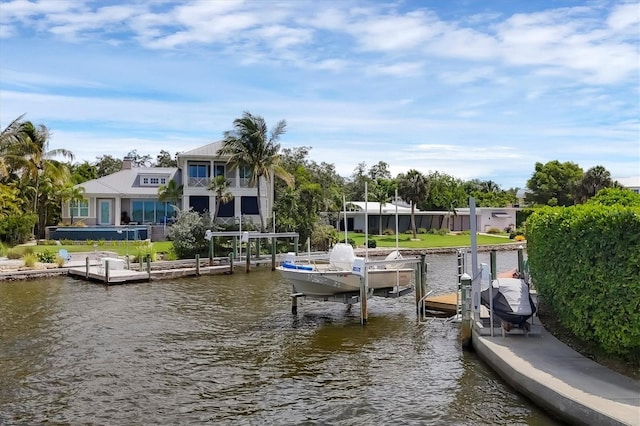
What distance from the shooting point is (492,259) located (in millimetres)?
20797

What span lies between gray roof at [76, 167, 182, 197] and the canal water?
26.5m

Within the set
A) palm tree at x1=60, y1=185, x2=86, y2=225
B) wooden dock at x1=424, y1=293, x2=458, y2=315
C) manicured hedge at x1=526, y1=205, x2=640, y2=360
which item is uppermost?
palm tree at x1=60, y1=185, x2=86, y2=225

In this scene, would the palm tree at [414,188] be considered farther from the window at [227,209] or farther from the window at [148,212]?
the window at [148,212]

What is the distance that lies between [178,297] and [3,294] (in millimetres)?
7371

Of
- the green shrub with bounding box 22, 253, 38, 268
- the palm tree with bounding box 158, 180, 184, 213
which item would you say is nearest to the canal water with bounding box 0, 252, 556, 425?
the green shrub with bounding box 22, 253, 38, 268

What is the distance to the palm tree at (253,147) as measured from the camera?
42.4 meters

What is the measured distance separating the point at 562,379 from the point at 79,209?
46.2 metres

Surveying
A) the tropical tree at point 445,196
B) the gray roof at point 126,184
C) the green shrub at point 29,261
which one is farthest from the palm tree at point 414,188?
the green shrub at point 29,261

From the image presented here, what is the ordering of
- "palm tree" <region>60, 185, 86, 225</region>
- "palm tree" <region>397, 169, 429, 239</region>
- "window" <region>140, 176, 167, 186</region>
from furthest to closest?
1. "palm tree" <region>397, 169, 429, 239</region>
2. "window" <region>140, 176, 167, 186</region>
3. "palm tree" <region>60, 185, 86, 225</region>

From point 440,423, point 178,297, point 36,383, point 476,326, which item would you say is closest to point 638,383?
point 440,423

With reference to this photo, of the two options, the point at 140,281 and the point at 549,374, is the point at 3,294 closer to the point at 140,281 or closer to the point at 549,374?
the point at 140,281

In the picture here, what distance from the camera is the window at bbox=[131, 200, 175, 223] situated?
48875mm

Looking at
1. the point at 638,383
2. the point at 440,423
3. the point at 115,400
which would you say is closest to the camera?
the point at 638,383

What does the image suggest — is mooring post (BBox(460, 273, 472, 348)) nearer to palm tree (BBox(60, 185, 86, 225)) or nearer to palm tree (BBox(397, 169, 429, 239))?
palm tree (BBox(60, 185, 86, 225))
